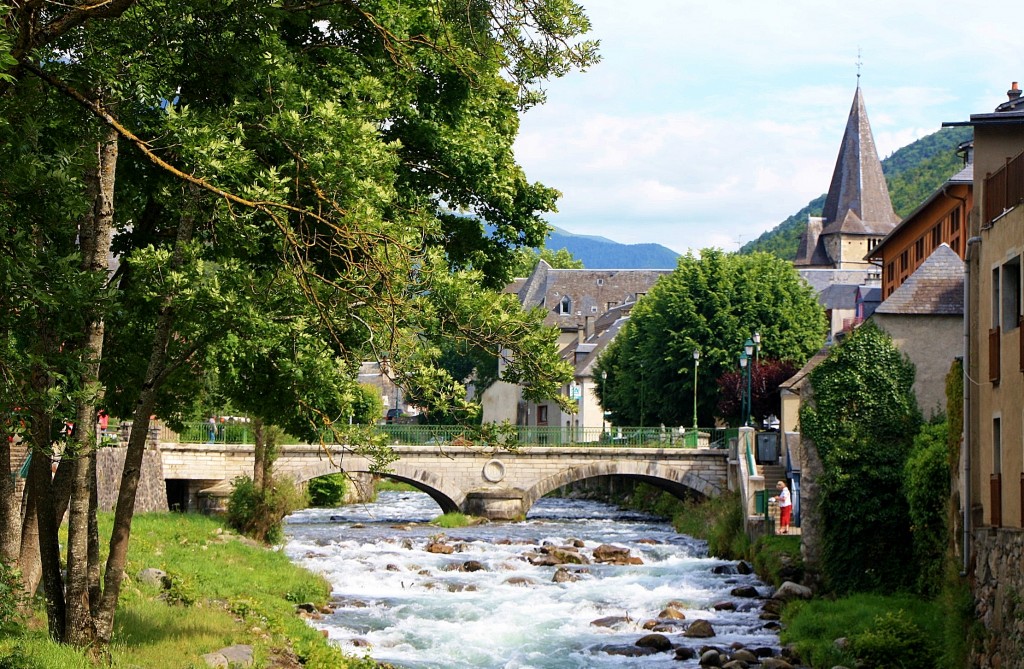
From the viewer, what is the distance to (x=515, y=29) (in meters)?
9.73

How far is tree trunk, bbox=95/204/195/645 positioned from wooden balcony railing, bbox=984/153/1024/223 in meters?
10.1

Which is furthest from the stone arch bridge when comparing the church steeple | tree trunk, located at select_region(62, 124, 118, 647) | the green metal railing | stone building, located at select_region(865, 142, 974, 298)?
the church steeple

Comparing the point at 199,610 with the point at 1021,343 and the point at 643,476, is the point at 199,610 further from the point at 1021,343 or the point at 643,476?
the point at 643,476

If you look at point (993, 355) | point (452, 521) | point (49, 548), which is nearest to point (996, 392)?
point (993, 355)

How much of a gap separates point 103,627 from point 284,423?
2.55 m

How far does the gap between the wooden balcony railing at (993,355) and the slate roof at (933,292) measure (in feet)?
18.4

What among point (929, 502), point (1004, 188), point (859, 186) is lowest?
point (929, 502)

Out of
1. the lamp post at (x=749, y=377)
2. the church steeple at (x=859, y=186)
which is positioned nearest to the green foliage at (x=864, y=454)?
the lamp post at (x=749, y=377)

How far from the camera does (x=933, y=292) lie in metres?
23.0

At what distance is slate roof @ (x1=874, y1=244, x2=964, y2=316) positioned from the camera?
2261cm

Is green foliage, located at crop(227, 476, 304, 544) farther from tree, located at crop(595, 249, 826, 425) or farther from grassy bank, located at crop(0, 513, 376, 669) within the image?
tree, located at crop(595, 249, 826, 425)

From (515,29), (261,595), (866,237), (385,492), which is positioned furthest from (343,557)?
(866,237)

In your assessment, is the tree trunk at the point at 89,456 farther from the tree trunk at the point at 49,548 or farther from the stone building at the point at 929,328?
the stone building at the point at 929,328

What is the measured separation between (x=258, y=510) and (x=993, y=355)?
19.0 metres
